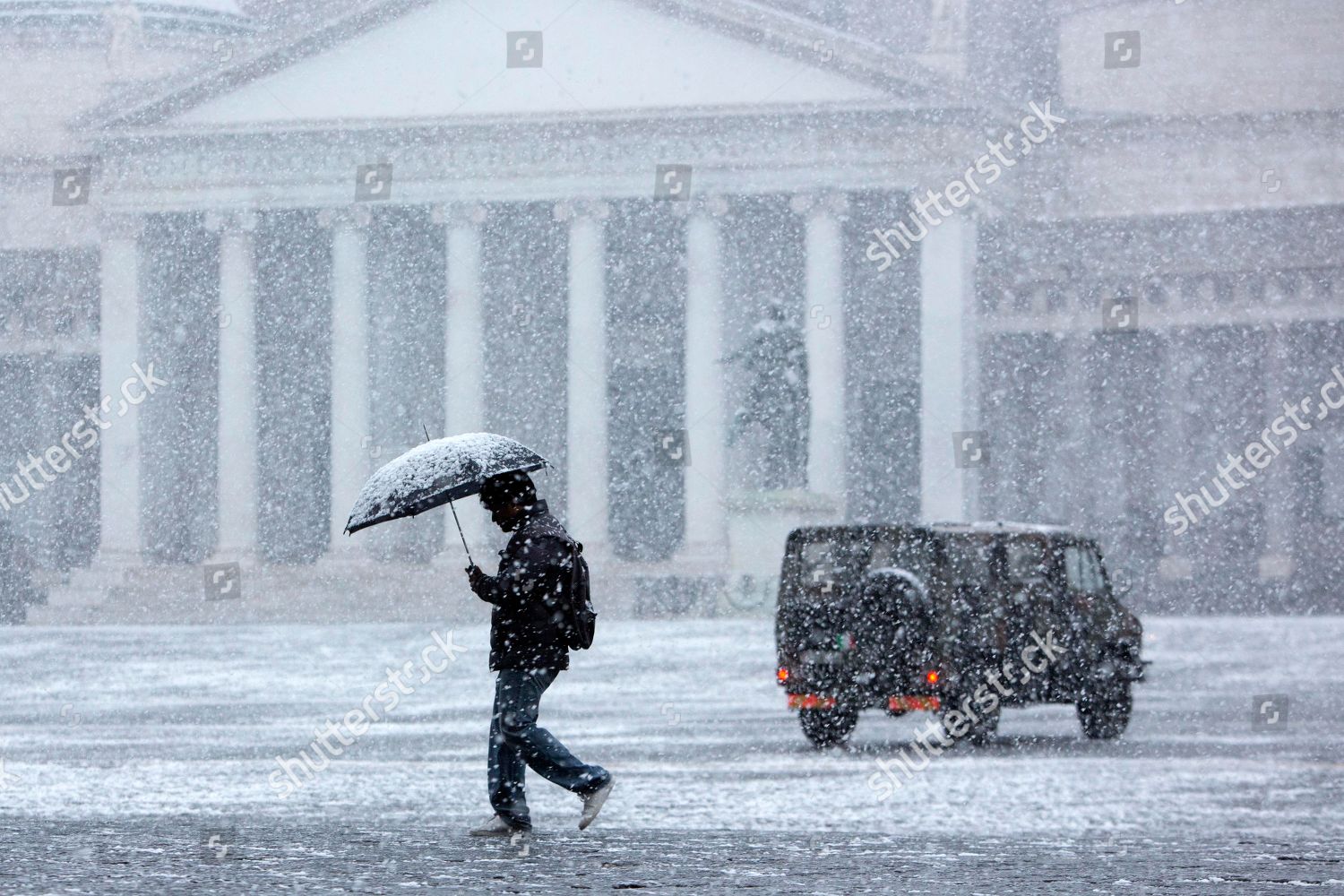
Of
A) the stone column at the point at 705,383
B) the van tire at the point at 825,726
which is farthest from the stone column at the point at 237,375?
the van tire at the point at 825,726

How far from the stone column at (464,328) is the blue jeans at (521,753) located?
121 ft

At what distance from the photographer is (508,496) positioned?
27.9ft

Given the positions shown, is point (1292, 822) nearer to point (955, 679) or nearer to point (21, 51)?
point (955, 679)

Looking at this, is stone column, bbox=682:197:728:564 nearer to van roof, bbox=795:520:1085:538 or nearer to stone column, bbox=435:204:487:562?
stone column, bbox=435:204:487:562

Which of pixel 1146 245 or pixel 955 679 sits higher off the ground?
pixel 1146 245

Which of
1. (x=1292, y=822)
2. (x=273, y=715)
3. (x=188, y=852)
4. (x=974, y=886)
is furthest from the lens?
(x=273, y=715)

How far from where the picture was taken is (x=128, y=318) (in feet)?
153

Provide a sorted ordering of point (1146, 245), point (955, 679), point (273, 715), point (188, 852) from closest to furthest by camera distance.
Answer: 1. point (188, 852)
2. point (955, 679)
3. point (273, 715)
4. point (1146, 245)

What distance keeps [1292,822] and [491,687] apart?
12154mm

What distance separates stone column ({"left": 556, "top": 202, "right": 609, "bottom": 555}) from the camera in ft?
149

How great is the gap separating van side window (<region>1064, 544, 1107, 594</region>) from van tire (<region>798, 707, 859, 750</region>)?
2322 mm

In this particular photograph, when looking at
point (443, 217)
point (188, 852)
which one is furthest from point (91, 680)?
point (443, 217)

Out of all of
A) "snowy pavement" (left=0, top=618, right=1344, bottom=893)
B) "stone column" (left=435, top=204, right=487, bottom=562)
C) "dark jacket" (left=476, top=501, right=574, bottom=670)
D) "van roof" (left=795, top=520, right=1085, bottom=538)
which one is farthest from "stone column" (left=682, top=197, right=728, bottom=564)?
"dark jacket" (left=476, top=501, right=574, bottom=670)

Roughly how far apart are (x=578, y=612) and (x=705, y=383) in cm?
3637
